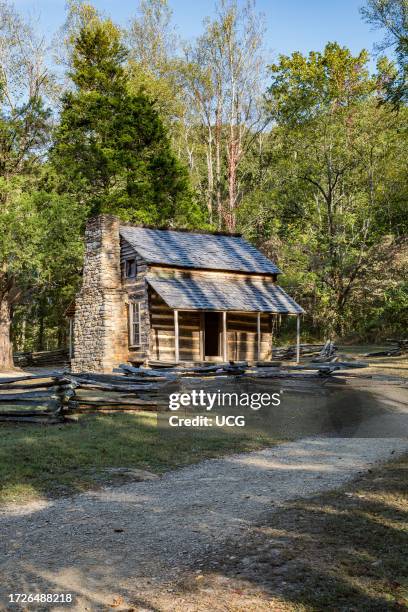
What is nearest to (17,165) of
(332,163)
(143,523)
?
(332,163)

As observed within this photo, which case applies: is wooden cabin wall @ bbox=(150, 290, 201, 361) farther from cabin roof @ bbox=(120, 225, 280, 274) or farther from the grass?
the grass

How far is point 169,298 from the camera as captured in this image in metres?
24.0

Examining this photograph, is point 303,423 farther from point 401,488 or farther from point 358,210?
point 358,210

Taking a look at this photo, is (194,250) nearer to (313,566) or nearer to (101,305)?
(101,305)

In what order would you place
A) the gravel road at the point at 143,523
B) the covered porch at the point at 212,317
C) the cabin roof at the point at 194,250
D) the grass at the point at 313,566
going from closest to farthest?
the grass at the point at 313,566, the gravel road at the point at 143,523, the covered porch at the point at 212,317, the cabin roof at the point at 194,250

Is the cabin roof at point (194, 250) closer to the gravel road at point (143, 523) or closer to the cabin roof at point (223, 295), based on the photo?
the cabin roof at point (223, 295)

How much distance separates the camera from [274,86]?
1489 inches

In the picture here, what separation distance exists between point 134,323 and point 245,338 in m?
5.13

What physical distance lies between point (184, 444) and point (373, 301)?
27.8 m

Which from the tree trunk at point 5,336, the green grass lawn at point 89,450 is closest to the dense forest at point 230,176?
the tree trunk at point 5,336

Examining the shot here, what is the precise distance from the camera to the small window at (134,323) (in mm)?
26344

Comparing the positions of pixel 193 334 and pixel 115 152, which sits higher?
pixel 115 152

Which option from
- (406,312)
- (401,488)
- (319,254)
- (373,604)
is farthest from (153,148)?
(373,604)

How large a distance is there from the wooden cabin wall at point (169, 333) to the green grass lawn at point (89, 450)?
11362 millimetres
